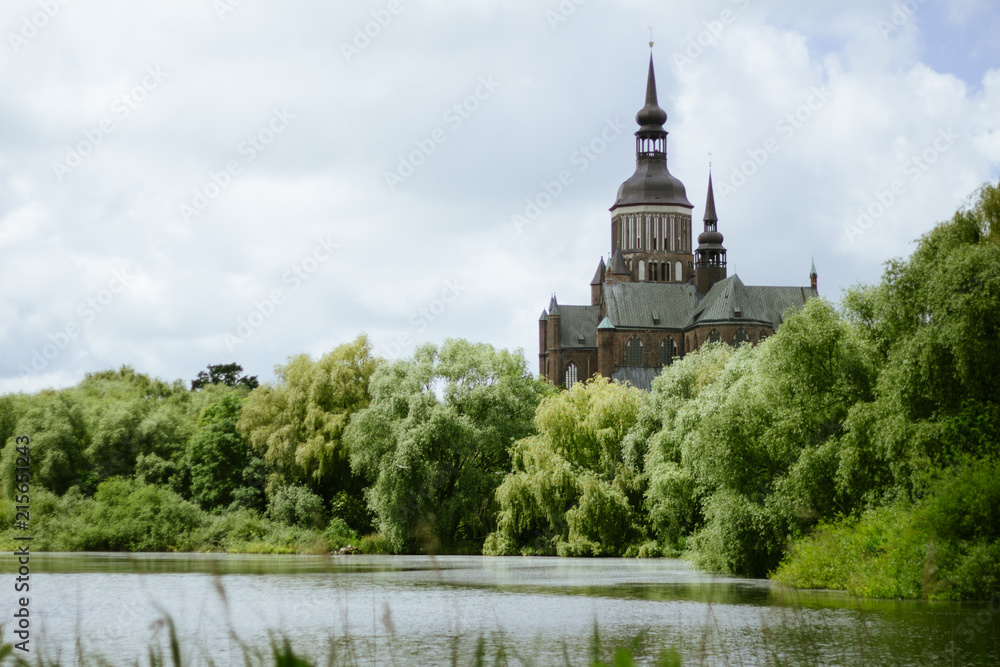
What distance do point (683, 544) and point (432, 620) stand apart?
25.5 m

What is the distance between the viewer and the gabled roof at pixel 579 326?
11356cm

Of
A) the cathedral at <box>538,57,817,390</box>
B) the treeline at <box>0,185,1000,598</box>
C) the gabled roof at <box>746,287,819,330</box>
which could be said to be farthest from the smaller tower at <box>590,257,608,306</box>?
the treeline at <box>0,185,1000,598</box>

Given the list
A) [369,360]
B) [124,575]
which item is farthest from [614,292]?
[124,575]

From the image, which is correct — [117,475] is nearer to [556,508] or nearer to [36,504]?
[36,504]

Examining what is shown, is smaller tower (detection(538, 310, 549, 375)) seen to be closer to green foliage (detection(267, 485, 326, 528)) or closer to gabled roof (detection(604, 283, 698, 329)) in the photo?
gabled roof (detection(604, 283, 698, 329))

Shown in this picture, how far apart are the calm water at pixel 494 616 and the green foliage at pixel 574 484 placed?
360 inches

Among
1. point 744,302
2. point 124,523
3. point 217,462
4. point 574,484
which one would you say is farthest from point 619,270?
point 574,484

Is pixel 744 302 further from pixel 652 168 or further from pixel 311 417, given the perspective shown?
pixel 311 417

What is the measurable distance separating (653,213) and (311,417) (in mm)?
79878

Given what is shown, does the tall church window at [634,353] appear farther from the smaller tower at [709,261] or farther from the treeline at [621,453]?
the treeline at [621,453]

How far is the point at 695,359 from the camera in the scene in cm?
4919

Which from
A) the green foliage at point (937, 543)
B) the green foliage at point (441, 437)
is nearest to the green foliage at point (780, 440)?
the green foliage at point (937, 543)

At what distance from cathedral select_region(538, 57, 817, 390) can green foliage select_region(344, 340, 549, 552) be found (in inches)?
1799

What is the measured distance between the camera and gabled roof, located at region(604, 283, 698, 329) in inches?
4331
